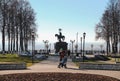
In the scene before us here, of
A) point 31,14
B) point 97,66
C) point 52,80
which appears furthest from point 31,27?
point 52,80

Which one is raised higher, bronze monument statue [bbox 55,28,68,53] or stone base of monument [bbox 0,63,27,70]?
bronze monument statue [bbox 55,28,68,53]

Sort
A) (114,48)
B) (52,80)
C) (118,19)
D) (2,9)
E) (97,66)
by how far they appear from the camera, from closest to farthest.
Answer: (52,80) < (97,66) < (2,9) < (118,19) < (114,48)

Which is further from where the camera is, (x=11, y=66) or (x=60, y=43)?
(x=60, y=43)

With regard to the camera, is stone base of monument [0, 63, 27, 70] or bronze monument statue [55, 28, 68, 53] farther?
bronze monument statue [55, 28, 68, 53]

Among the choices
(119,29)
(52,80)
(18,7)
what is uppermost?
(18,7)

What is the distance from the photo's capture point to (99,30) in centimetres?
8475

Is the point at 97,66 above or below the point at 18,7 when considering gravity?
below

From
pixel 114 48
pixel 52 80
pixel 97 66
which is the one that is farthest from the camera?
pixel 114 48

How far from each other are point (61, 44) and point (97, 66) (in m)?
53.7

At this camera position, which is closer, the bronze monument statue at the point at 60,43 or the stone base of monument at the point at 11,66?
the stone base of monument at the point at 11,66

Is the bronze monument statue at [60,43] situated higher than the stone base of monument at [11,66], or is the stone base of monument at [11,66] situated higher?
the bronze monument statue at [60,43]

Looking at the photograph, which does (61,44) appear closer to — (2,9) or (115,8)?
(115,8)

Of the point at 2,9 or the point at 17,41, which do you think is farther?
the point at 17,41

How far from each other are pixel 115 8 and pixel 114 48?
30.0ft
